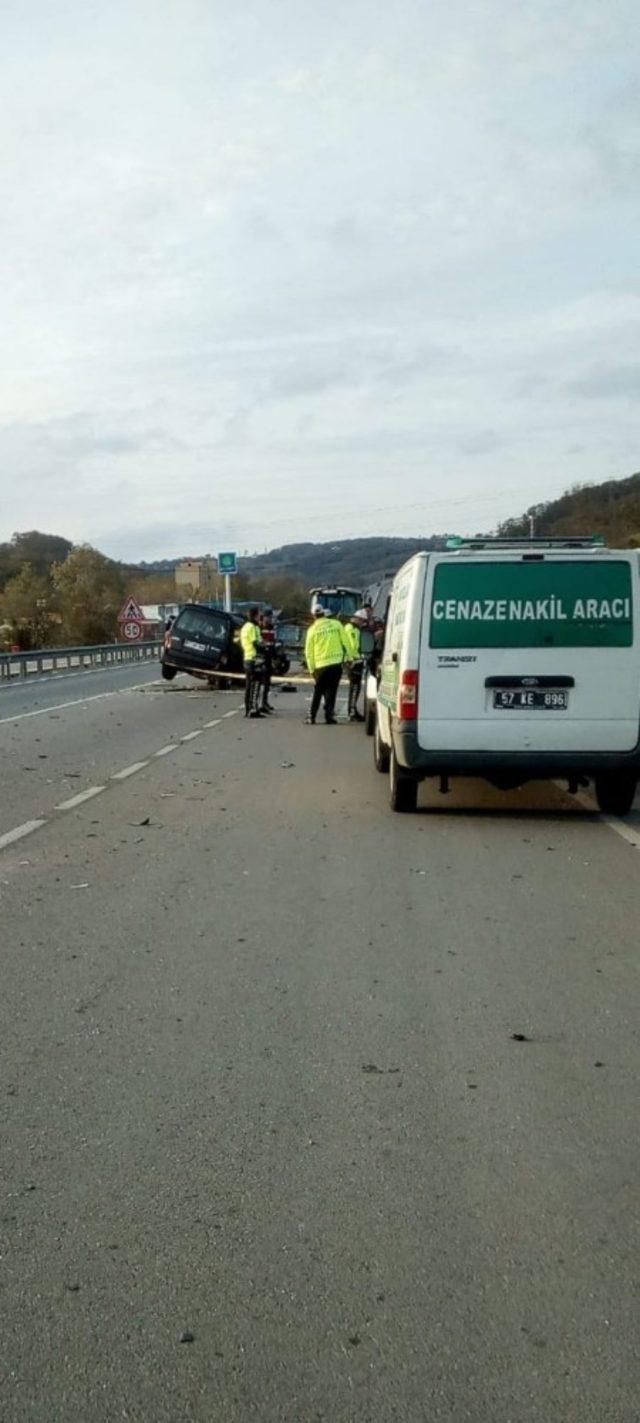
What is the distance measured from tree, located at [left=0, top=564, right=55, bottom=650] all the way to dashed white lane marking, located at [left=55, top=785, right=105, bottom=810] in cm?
5520

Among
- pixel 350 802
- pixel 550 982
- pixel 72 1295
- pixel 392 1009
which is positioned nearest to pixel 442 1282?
pixel 72 1295

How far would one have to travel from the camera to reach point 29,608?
79.6 meters

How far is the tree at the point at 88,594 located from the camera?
82625mm

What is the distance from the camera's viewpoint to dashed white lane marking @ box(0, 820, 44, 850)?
11.4m

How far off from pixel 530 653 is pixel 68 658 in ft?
145

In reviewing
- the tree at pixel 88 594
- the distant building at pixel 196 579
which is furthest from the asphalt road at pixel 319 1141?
the distant building at pixel 196 579

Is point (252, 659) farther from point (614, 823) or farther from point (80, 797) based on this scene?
point (614, 823)

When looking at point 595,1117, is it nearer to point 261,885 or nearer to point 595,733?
point 261,885

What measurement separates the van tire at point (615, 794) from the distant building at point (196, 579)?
114m

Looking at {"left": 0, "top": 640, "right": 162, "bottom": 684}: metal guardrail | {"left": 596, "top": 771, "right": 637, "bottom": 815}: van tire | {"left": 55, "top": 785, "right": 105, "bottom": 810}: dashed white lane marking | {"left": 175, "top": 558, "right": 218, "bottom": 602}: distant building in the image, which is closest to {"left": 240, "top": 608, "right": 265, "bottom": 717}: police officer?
{"left": 55, "top": 785, "right": 105, "bottom": 810}: dashed white lane marking

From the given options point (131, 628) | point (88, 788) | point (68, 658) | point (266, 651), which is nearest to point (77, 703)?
point (266, 651)

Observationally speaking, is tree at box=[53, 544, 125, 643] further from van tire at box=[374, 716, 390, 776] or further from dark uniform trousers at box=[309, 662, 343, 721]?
van tire at box=[374, 716, 390, 776]

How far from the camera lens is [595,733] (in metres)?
12.0

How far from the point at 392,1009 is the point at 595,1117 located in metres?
1.52
